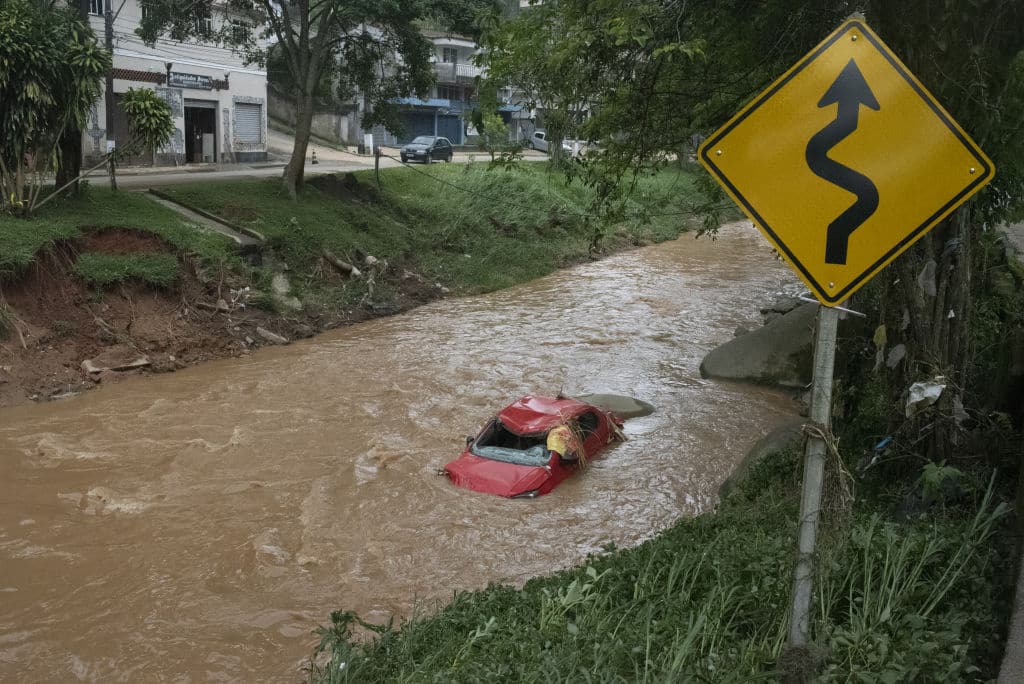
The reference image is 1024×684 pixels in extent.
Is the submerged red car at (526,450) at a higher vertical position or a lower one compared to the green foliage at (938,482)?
lower

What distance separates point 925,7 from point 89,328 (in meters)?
14.2

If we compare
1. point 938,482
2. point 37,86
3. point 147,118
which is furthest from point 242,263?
point 938,482

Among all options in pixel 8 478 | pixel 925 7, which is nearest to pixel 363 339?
pixel 8 478

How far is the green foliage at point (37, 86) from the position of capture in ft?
54.3

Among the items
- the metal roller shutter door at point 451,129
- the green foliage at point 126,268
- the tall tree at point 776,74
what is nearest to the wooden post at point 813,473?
the tall tree at point 776,74

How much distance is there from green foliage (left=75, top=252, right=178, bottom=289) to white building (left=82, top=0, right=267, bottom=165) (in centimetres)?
1363

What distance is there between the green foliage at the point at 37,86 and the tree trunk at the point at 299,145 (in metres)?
6.74

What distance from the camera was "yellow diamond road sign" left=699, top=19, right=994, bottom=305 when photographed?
3.56 meters

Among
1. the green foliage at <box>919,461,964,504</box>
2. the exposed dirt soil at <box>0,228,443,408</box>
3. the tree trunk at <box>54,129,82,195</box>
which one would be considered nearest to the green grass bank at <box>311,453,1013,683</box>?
the green foliage at <box>919,461,964,504</box>

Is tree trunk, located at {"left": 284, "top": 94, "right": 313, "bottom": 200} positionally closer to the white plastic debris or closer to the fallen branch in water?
the fallen branch in water

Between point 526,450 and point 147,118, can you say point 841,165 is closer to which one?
point 526,450

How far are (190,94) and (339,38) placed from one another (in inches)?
498

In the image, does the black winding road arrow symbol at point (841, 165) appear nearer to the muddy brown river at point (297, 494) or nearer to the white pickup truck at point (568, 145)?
the muddy brown river at point (297, 494)

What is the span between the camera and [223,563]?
9.24 m
